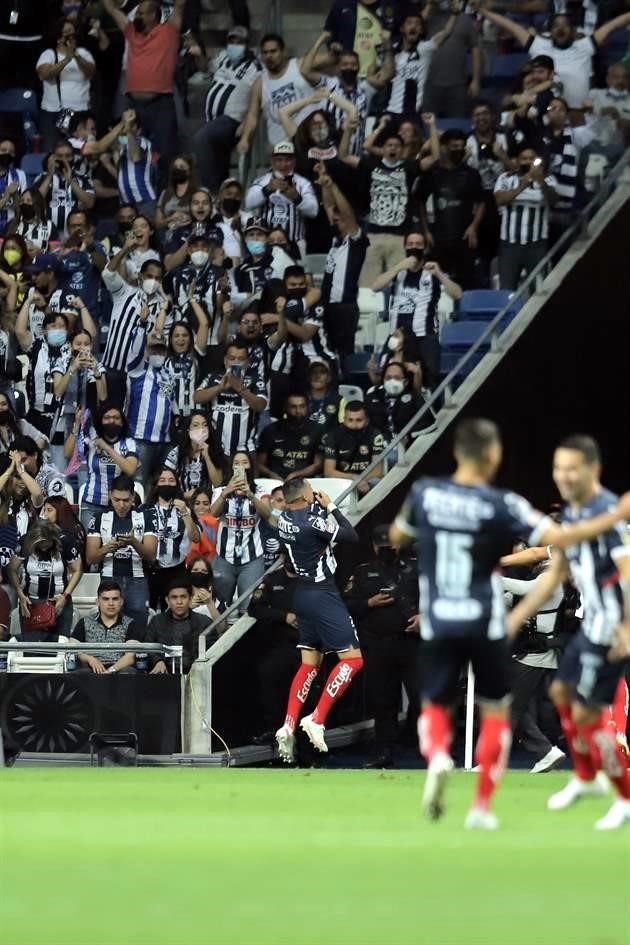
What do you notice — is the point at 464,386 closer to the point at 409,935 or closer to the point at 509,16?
the point at 509,16

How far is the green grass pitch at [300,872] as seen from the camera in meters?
6.78

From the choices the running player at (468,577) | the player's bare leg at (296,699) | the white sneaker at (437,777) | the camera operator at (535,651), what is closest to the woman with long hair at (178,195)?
the player's bare leg at (296,699)

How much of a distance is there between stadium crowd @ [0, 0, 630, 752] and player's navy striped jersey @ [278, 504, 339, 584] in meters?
1.14

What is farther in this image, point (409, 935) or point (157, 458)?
point (157, 458)

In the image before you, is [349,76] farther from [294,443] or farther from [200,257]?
[294,443]

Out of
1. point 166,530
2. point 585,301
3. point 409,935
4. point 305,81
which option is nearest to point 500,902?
point 409,935

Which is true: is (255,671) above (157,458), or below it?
below

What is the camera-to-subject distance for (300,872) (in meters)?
8.18

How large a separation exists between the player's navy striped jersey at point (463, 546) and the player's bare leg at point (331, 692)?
7.24 meters

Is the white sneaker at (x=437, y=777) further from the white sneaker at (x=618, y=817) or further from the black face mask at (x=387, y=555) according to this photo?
the black face mask at (x=387, y=555)

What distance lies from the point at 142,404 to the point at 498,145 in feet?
15.4

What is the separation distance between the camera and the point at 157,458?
19422 millimetres

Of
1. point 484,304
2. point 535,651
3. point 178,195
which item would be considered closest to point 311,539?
point 535,651

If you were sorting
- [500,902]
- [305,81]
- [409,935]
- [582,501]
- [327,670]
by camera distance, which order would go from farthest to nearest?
1. [305,81]
2. [327,670]
3. [582,501]
4. [500,902]
5. [409,935]
